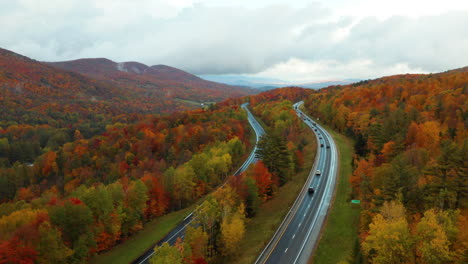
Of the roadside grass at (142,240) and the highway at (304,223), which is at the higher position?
the highway at (304,223)

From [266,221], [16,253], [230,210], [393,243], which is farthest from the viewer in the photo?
[266,221]

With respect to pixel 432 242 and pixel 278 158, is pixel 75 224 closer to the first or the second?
pixel 278 158

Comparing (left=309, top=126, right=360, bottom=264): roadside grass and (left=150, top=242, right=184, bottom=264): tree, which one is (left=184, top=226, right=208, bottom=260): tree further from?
(left=309, top=126, right=360, bottom=264): roadside grass

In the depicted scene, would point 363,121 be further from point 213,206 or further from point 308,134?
point 213,206

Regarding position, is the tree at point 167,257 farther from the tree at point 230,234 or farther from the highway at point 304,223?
the highway at point 304,223

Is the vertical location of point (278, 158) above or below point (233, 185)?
above

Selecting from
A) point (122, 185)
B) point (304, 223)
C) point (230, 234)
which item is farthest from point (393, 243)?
point (122, 185)

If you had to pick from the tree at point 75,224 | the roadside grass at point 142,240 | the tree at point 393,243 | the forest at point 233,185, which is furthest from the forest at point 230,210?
the tree at point 393,243
